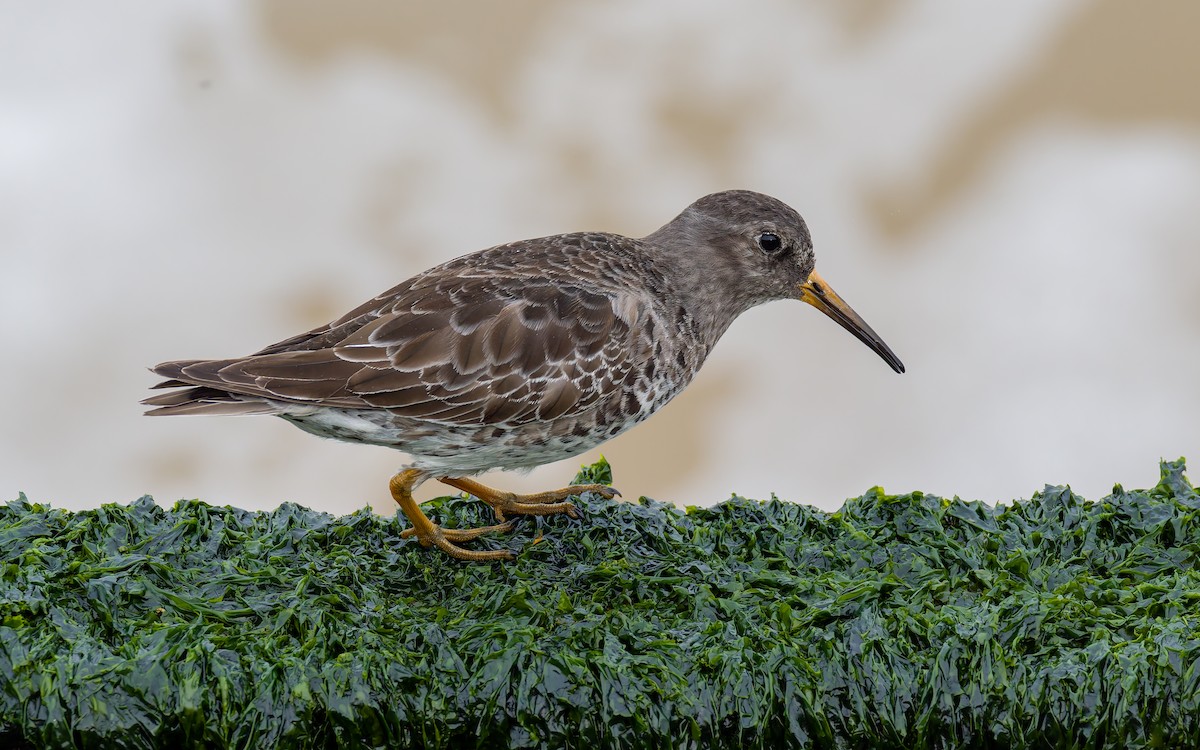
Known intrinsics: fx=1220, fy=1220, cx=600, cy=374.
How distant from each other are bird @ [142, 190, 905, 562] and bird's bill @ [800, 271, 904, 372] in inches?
9.8

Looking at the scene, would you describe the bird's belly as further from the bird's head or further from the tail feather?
the bird's head

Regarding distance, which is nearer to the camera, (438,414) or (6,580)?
(6,580)

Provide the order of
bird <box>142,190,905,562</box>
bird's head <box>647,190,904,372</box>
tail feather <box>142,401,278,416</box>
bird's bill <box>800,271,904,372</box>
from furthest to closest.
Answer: bird's bill <box>800,271,904,372</box>
bird's head <box>647,190,904,372</box>
bird <box>142,190,905,562</box>
tail feather <box>142,401,278,416</box>

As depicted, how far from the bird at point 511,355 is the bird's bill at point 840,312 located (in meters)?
0.25

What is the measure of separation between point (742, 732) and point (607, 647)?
2.17ft

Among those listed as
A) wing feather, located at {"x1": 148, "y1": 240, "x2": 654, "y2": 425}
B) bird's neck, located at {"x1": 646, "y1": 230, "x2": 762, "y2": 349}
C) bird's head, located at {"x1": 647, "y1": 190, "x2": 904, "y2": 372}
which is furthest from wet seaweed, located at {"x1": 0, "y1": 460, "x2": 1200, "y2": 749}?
bird's head, located at {"x1": 647, "y1": 190, "x2": 904, "y2": 372}

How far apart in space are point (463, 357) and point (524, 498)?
127 cm

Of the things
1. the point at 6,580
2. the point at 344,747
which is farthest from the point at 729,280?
the point at 6,580

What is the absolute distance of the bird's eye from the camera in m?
6.70

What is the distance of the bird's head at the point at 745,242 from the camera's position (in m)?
6.70

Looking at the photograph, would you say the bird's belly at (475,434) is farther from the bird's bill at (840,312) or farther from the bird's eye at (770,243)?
the bird's bill at (840,312)

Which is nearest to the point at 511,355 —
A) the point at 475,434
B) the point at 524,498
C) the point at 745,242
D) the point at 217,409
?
the point at 475,434

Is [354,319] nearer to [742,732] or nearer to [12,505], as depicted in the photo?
[12,505]

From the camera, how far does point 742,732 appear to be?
16.5 feet
